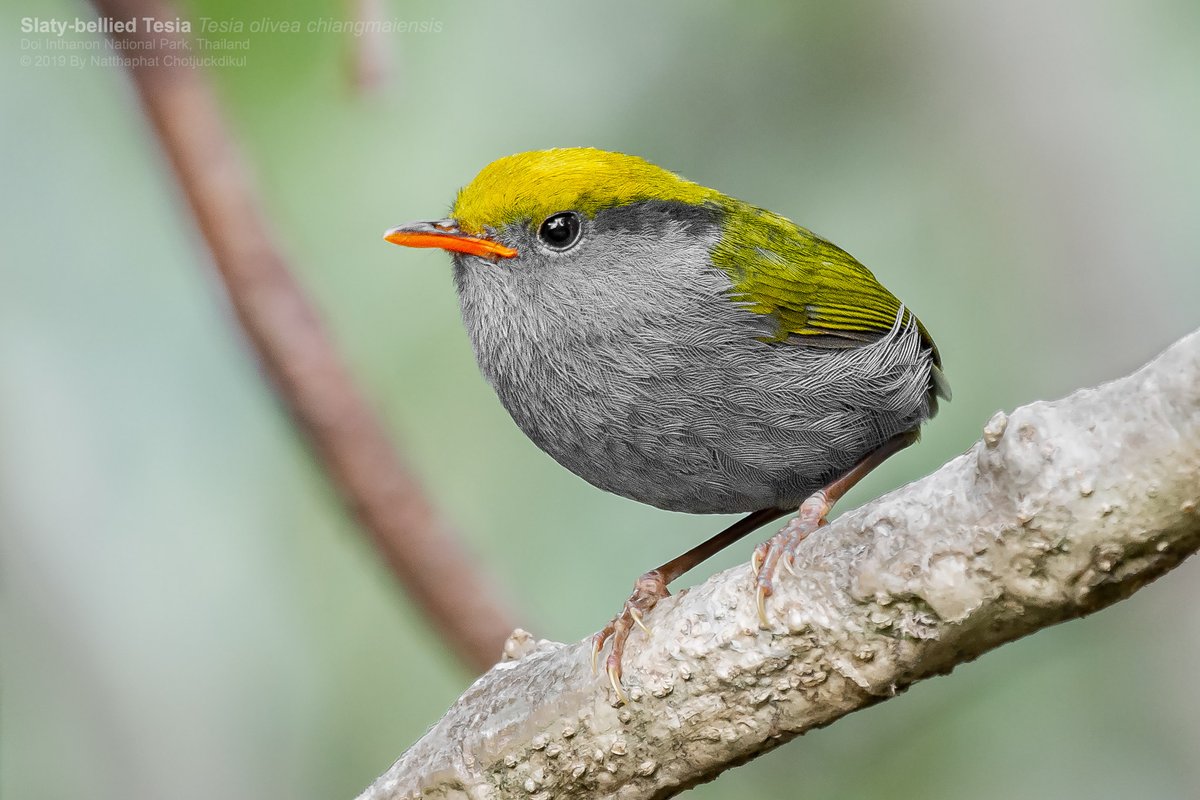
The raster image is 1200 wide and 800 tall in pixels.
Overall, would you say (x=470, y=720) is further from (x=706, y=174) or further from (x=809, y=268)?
(x=706, y=174)

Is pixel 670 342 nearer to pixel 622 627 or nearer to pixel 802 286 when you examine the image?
pixel 802 286

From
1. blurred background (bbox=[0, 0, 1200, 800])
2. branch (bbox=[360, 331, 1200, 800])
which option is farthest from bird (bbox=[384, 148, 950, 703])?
blurred background (bbox=[0, 0, 1200, 800])

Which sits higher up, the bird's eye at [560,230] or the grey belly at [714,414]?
the bird's eye at [560,230]

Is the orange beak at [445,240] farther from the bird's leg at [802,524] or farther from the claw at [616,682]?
the claw at [616,682]

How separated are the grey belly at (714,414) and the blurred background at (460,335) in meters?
1.96

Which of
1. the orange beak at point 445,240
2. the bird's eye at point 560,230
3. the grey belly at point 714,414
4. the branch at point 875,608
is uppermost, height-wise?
the orange beak at point 445,240

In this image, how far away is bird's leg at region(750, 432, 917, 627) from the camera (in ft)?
8.12

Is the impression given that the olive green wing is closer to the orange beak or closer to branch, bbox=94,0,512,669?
the orange beak

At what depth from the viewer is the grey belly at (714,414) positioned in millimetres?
3094

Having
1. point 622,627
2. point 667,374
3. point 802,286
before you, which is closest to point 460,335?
point 802,286

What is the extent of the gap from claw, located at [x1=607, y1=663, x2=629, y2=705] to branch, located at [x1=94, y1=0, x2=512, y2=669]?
6.54 ft

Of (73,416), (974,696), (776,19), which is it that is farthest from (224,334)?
(974,696)

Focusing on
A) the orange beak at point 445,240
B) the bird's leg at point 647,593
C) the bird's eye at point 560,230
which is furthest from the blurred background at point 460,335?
the bird's eye at point 560,230

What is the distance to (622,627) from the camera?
2830 mm
